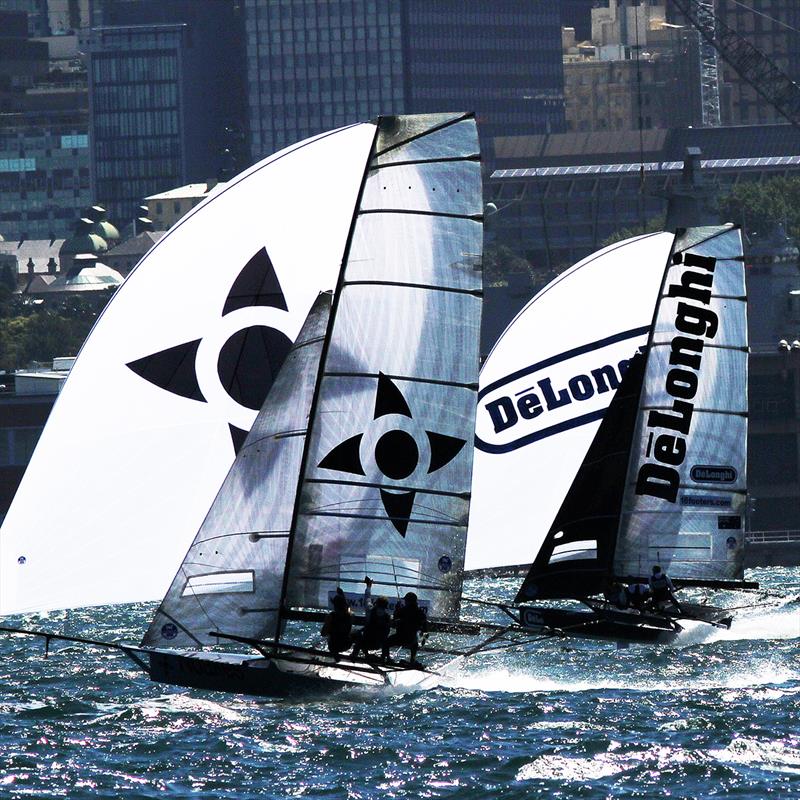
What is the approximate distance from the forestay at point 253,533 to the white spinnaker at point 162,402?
0.33 meters

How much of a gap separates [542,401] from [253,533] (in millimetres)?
9358

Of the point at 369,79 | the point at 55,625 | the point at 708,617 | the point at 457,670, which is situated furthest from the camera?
the point at 369,79

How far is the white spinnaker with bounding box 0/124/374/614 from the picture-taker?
25.5 metres

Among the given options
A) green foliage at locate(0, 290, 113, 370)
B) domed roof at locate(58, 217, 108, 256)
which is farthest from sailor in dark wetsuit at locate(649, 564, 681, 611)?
domed roof at locate(58, 217, 108, 256)

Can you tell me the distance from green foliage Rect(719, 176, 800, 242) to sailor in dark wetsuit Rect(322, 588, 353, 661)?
104546 millimetres

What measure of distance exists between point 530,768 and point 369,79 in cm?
16651

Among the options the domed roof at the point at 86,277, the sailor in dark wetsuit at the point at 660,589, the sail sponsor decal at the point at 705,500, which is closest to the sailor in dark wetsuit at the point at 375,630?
the sailor in dark wetsuit at the point at 660,589

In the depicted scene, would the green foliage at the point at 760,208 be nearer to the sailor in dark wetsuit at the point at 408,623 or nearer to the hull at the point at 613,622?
the hull at the point at 613,622

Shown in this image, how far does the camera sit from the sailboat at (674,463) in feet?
114

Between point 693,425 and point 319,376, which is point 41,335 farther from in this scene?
point 319,376

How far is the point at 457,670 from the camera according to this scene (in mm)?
31828

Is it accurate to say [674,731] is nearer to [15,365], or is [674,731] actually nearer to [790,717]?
[790,717]

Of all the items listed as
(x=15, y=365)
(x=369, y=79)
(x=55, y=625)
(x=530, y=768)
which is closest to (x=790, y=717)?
(x=530, y=768)

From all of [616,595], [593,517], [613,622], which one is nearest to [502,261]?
[593,517]
